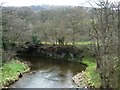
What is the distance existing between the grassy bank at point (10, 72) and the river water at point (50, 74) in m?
0.62

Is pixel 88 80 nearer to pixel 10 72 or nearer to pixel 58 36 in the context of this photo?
pixel 10 72

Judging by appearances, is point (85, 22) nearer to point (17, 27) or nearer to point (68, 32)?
point (68, 32)

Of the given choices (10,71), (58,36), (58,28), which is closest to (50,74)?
(10,71)

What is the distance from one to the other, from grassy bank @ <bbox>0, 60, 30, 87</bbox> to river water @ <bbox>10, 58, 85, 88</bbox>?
62cm

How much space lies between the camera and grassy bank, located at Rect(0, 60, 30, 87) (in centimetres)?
2442

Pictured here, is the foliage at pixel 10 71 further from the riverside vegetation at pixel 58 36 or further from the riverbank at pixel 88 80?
the riverbank at pixel 88 80

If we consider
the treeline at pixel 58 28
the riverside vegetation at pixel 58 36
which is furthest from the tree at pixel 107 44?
the treeline at pixel 58 28

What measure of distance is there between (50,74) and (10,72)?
14.0 ft

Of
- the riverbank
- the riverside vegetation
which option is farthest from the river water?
the riverside vegetation

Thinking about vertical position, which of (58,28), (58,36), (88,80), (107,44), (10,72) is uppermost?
(58,28)

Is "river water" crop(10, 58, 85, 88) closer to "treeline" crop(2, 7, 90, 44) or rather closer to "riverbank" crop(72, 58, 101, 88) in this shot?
"riverbank" crop(72, 58, 101, 88)

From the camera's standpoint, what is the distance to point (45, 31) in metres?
42.4

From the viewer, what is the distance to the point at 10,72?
27.3 metres

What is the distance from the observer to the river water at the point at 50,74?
961 inches
